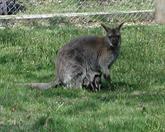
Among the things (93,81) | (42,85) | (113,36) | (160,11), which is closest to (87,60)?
(93,81)

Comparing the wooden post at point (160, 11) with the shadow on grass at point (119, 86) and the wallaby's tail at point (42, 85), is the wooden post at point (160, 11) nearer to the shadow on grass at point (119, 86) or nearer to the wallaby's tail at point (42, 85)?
the shadow on grass at point (119, 86)

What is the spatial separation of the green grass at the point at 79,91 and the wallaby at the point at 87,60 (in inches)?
8.6

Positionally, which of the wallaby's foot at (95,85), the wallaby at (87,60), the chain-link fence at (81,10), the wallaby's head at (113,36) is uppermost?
the wallaby's head at (113,36)

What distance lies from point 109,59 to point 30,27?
13.6 feet

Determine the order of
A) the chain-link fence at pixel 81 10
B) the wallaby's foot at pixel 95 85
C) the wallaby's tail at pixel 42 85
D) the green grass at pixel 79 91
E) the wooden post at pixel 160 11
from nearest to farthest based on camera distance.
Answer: the green grass at pixel 79 91
the wallaby's tail at pixel 42 85
the wallaby's foot at pixel 95 85
the wooden post at pixel 160 11
the chain-link fence at pixel 81 10

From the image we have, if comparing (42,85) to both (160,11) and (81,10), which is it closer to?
(160,11)

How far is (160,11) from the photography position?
12.7m

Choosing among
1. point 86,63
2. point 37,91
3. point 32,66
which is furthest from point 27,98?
point 32,66

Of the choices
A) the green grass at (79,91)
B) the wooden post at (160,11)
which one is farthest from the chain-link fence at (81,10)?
the green grass at (79,91)

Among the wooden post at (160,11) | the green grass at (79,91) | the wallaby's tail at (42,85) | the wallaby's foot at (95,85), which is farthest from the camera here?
the wooden post at (160,11)

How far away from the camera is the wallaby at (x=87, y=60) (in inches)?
337

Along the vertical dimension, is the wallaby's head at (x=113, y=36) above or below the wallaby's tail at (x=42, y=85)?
above

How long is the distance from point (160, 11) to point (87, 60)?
434cm

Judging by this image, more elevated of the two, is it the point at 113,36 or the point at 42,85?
the point at 113,36
